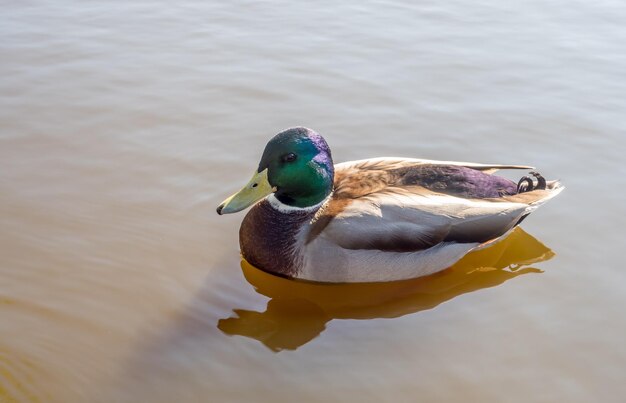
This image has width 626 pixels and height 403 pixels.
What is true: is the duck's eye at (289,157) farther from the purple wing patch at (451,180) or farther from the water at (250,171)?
the water at (250,171)

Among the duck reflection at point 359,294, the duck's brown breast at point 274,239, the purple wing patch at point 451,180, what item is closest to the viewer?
the duck reflection at point 359,294

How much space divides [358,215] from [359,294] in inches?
21.9

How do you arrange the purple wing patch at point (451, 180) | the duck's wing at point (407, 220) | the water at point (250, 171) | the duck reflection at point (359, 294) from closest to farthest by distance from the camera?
the water at point (250, 171) → the duck reflection at point (359, 294) → the duck's wing at point (407, 220) → the purple wing patch at point (451, 180)

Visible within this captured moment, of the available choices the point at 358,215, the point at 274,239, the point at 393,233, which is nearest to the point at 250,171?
the point at 274,239

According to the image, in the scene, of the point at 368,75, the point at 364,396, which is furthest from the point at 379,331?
the point at 368,75

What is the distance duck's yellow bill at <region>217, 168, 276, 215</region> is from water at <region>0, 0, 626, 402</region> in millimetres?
507

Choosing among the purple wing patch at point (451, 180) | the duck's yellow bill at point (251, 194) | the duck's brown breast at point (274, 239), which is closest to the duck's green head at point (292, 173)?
the duck's yellow bill at point (251, 194)

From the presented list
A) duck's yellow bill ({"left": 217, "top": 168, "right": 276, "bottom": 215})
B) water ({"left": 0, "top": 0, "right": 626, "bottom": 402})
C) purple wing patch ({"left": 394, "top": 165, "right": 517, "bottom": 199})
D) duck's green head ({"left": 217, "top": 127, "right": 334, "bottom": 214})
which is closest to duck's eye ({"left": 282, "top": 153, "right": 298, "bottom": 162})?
duck's green head ({"left": 217, "top": 127, "right": 334, "bottom": 214})

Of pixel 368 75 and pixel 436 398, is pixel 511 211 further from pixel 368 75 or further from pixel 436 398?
pixel 368 75

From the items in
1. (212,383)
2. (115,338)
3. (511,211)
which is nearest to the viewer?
(212,383)

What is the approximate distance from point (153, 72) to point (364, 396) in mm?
4657

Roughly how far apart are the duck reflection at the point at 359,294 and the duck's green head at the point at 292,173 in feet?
1.83

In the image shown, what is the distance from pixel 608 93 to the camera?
8.00 m

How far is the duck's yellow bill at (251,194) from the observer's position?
543cm
